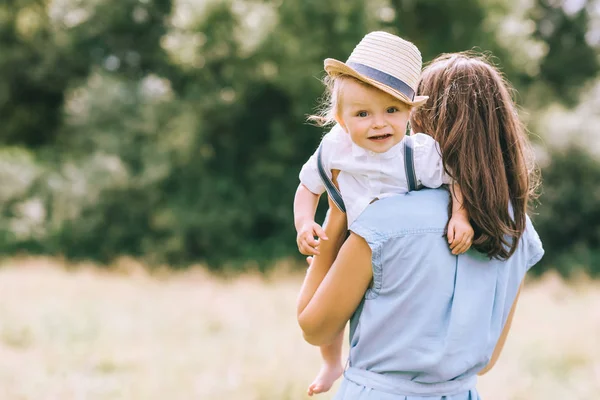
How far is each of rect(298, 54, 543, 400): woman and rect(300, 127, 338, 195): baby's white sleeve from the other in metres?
0.13

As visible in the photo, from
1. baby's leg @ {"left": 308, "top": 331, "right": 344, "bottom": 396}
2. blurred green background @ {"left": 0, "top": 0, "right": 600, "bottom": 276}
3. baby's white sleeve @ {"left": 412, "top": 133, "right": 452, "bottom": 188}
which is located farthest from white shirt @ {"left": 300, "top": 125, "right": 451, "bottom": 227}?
blurred green background @ {"left": 0, "top": 0, "right": 600, "bottom": 276}

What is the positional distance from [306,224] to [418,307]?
34 cm

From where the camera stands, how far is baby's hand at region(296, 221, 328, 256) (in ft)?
5.08

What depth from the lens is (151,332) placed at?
6457mm

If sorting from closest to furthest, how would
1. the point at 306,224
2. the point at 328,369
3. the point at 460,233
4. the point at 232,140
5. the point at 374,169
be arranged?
the point at 460,233, the point at 374,169, the point at 306,224, the point at 328,369, the point at 232,140

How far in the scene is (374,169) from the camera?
1.52 m

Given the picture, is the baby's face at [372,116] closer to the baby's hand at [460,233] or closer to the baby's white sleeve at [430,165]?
the baby's white sleeve at [430,165]

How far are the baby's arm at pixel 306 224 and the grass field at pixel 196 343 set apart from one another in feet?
9.36

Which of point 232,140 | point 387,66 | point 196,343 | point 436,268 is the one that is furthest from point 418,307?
point 232,140

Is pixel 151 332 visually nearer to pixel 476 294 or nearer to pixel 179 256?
pixel 179 256

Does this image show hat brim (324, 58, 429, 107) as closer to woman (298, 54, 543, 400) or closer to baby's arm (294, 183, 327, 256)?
woman (298, 54, 543, 400)

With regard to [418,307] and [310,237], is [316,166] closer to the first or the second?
[310,237]

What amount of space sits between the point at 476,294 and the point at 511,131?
1.27 feet

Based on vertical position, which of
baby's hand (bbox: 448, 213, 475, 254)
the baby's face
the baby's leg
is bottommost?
the baby's leg
